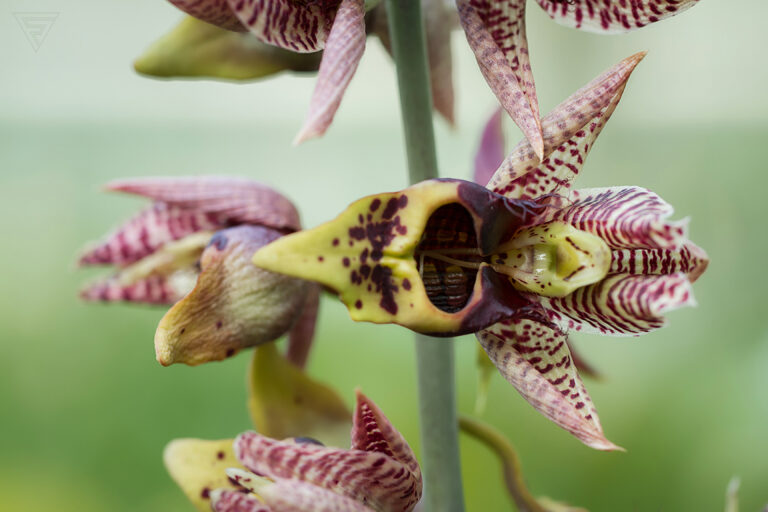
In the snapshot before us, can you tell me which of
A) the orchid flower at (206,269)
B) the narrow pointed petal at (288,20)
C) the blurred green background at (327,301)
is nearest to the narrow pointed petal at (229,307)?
the orchid flower at (206,269)

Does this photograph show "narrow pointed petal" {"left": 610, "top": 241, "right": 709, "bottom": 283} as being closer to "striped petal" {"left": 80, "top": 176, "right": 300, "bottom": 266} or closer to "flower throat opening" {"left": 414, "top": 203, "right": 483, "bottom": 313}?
"flower throat opening" {"left": 414, "top": 203, "right": 483, "bottom": 313}

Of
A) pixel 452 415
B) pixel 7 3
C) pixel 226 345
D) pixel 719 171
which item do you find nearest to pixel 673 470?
pixel 719 171

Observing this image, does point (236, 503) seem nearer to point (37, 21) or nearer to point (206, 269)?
point (206, 269)

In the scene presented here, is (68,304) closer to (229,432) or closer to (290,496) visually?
(229,432)

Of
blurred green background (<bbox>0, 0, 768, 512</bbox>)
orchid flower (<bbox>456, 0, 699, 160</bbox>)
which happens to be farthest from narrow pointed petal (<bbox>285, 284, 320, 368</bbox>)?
blurred green background (<bbox>0, 0, 768, 512</bbox>)

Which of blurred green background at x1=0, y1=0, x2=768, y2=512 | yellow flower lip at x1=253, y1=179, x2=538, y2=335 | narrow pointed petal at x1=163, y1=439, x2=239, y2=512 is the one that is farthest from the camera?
blurred green background at x1=0, y1=0, x2=768, y2=512

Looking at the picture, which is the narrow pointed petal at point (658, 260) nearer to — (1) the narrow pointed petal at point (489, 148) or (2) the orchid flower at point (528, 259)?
(2) the orchid flower at point (528, 259)

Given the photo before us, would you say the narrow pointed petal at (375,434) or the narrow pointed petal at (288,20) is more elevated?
the narrow pointed petal at (288,20)
